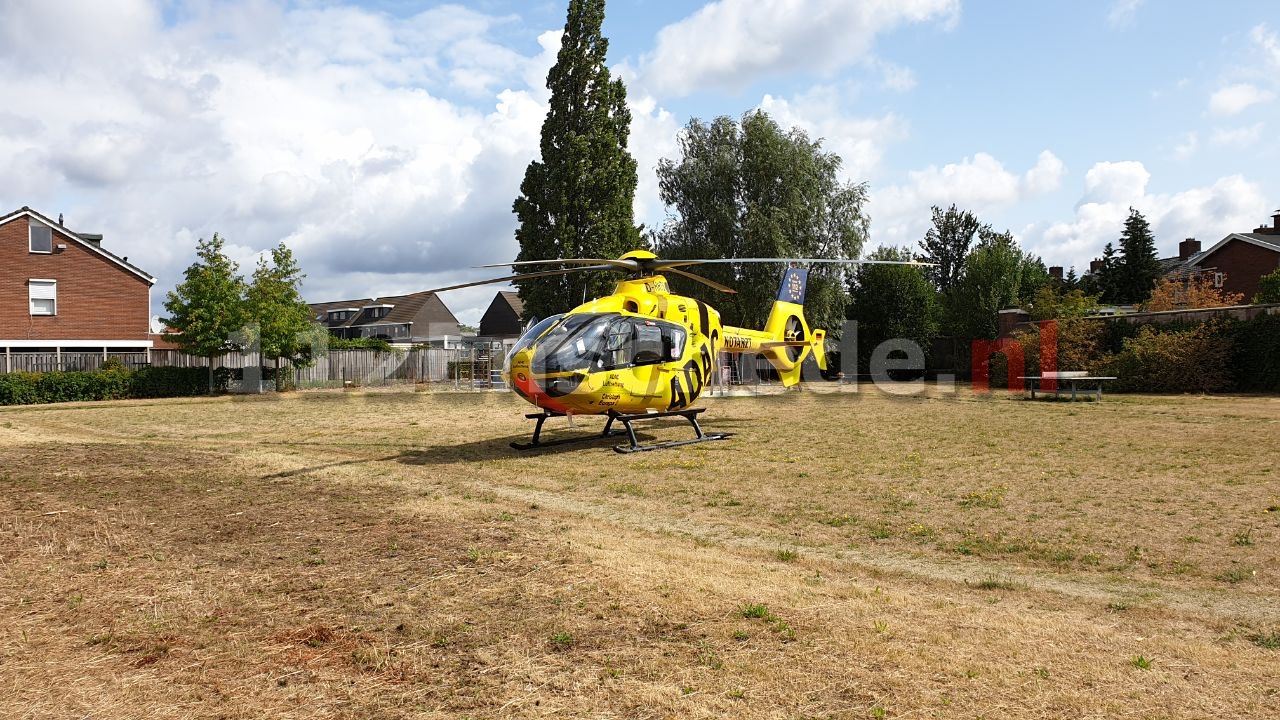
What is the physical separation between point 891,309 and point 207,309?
1322 inches

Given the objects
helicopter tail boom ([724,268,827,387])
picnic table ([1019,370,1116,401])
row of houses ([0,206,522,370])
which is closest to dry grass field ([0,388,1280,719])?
helicopter tail boom ([724,268,827,387])

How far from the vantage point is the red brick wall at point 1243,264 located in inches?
1657

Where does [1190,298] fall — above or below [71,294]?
below

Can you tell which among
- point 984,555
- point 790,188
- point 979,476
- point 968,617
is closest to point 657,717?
point 968,617

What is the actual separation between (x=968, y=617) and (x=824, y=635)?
111 cm

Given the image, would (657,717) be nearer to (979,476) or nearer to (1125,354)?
(979,476)

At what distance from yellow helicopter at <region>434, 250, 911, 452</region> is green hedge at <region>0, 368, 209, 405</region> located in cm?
2160

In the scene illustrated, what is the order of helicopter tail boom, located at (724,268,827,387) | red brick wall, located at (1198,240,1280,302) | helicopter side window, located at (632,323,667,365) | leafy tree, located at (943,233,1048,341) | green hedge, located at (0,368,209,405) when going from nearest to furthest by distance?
1. helicopter side window, located at (632,323,667,365)
2. helicopter tail boom, located at (724,268,827,387)
3. green hedge, located at (0,368,209,405)
4. red brick wall, located at (1198,240,1280,302)
5. leafy tree, located at (943,233,1048,341)

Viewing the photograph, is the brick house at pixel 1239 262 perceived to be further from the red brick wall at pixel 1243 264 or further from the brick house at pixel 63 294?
the brick house at pixel 63 294

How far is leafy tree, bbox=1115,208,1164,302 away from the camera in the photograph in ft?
150

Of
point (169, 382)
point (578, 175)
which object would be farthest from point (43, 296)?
point (578, 175)

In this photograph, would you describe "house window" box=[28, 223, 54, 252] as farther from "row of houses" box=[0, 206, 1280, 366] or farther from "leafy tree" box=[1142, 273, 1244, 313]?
"leafy tree" box=[1142, 273, 1244, 313]

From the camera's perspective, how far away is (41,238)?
1293 inches

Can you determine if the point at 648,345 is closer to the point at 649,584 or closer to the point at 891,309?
the point at 649,584
